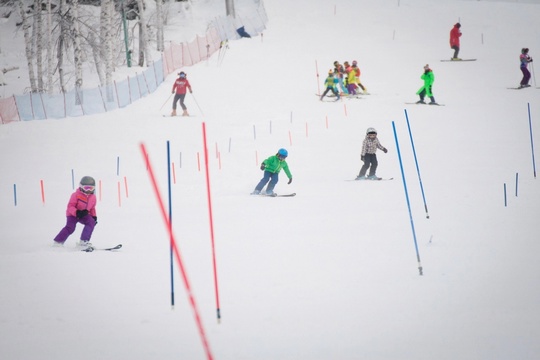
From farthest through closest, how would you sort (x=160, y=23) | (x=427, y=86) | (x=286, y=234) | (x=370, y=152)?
1. (x=160, y=23)
2. (x=427, y=86)
3. (x=370, y=152)
4. (x=286, y=234)

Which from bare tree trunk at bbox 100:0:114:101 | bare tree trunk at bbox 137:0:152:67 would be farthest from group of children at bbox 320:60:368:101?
bare tree trunk at bbox 137:0:152:67

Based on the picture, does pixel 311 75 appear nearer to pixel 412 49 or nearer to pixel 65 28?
pixel 412 49

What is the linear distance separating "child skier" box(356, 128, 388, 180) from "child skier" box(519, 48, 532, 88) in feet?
40.3

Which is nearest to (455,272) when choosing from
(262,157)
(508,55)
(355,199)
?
(355,199)

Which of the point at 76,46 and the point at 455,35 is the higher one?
the point at 76,46

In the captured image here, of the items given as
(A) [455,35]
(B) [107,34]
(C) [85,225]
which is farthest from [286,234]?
(A) [455,35]

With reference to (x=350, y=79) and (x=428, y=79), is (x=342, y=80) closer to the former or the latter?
(x=350, y=79)

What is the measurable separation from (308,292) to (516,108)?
1810cm

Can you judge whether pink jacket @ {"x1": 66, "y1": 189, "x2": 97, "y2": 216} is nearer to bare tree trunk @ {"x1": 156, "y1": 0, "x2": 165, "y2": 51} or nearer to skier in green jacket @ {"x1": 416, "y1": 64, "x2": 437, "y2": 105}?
skier in green jacket @ {"x1": 416, "y1": 64, "x2": 437, "y2": 105}

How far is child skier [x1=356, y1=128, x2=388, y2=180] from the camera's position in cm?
1454

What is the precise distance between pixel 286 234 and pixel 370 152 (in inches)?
210

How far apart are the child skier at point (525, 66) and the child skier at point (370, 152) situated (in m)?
12.3

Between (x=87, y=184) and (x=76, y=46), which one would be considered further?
(x=76, y=46)

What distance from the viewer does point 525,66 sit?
24766 millimetres
